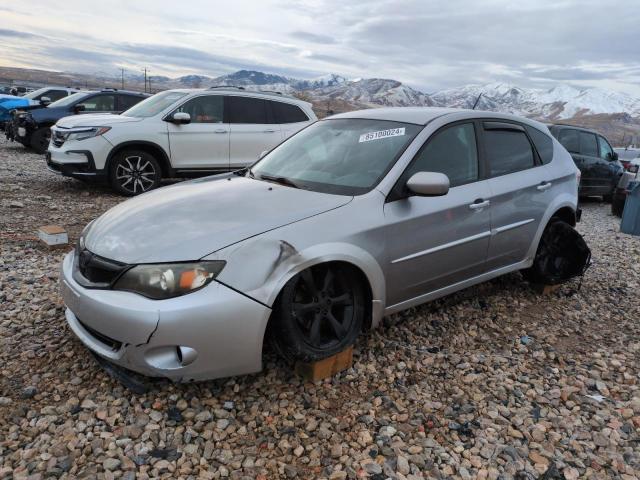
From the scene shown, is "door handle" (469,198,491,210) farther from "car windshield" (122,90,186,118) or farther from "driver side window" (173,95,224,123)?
"car windshield" (122,90,186,118)

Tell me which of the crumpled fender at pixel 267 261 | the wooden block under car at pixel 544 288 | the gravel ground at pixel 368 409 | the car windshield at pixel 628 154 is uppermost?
the car windshield at pixel 628 154

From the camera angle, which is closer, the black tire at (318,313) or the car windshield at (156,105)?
the black tire at (318,313)

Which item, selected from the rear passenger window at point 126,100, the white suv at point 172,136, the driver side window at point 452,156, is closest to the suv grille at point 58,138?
the white suv at point 172,136

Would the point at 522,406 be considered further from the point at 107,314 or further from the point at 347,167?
the point at 107,314

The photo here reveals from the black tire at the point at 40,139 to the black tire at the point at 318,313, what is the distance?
37.5 ft

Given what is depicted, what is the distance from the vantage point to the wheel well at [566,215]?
15.5 feet

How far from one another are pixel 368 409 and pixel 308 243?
1.02m

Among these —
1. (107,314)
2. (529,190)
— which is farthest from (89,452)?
(529,190)

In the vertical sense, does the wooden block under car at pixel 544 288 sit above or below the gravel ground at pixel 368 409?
above

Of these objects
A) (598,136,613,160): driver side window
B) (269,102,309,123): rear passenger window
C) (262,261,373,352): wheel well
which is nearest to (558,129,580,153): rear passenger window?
(598,136,613,160): driver side window

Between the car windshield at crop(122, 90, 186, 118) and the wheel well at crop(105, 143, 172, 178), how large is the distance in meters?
0.56

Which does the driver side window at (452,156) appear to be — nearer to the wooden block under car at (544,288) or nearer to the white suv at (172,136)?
the wooden block under car at (544,288)

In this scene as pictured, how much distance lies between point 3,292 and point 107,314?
2017mm

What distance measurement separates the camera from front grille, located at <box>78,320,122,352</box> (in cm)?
267
